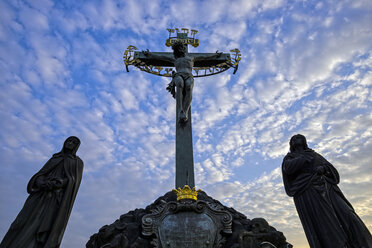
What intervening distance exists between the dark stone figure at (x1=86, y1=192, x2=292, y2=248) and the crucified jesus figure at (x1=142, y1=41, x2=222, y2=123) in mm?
3417

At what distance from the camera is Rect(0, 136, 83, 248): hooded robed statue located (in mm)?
5277

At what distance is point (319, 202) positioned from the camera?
555 centimetres

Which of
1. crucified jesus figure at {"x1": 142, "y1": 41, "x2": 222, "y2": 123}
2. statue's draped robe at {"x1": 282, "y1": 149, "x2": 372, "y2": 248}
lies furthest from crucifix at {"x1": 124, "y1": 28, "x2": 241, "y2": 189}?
statue's draped robe at {"x1": 282, "y1": 149, "x2": 372, "y2": 248}

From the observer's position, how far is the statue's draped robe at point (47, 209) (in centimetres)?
527

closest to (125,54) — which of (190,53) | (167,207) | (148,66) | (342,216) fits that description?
(148,66)

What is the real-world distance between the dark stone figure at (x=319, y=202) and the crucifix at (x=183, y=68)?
9.30 feet

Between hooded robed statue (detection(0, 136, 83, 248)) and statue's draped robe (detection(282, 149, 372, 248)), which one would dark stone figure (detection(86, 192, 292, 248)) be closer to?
statue's draped robe (detection(282, 149, 372, 248))

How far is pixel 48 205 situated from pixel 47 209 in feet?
0.27

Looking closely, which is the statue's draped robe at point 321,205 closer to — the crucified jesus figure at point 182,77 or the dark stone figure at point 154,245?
the dark stone figure at point 154,245

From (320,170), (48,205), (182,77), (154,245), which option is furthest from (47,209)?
(182,77)

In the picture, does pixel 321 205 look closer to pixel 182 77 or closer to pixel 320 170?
pixel 320 170

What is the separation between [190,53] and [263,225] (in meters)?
6.50

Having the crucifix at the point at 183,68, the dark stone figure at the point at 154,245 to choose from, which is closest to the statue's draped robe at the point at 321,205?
the dark stone figure at the point at 154,245

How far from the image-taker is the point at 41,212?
Result: 5.55 meters
